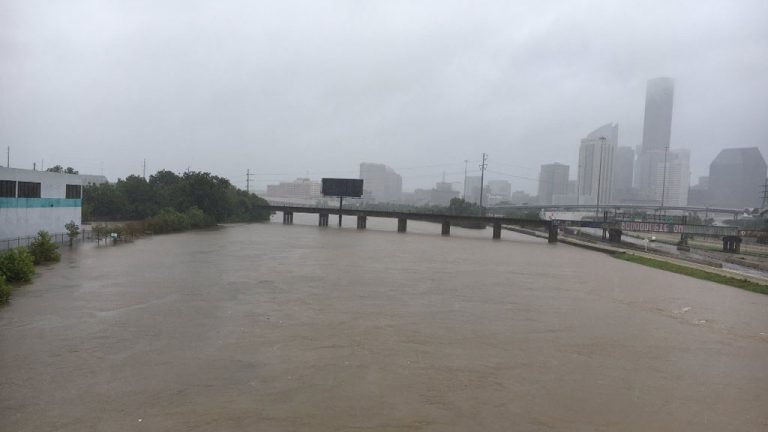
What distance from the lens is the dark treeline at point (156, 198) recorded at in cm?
5841

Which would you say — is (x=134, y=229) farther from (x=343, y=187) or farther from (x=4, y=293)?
(x=343, y=187)

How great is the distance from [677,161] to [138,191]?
179798 mm

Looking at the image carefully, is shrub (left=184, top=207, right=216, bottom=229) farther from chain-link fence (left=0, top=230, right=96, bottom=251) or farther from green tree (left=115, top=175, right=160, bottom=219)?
chain-link fence (left=0, top=230, right=96, bottom=251)

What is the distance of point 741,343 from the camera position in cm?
1502

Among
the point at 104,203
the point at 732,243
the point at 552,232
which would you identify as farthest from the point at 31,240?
the point at 732,243

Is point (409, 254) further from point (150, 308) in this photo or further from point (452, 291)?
point (150, 308)

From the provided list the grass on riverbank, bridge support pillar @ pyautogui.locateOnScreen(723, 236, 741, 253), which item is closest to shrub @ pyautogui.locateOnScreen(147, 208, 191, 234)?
the grass on riverbank

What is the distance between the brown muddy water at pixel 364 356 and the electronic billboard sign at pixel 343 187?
49.2 meters

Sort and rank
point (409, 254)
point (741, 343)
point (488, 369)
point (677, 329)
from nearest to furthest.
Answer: point (488, 369)
point (741, 343)
point (677, 329)
point (409, 254)

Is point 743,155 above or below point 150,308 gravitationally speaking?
above

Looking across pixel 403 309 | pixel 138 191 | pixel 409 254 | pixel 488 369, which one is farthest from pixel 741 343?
pixel 138 191

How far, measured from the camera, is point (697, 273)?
106 ft

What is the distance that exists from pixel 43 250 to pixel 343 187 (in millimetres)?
50542

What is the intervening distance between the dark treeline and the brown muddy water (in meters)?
38.4
